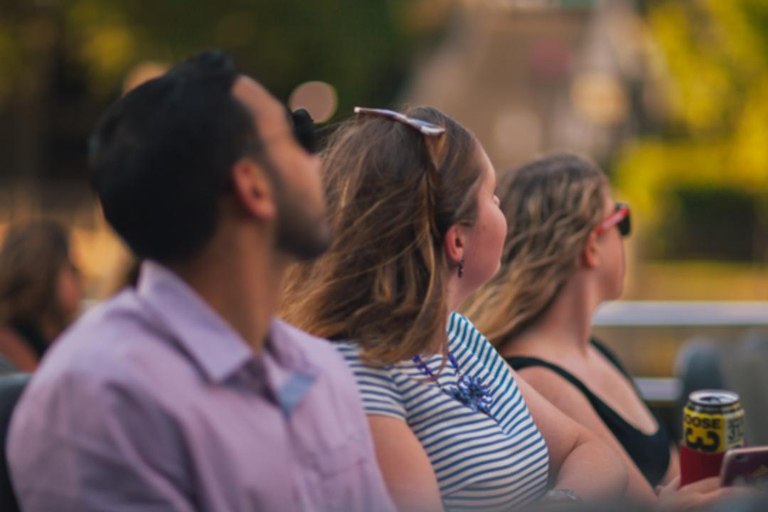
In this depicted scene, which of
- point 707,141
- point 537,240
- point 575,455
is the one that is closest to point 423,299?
point 575,455

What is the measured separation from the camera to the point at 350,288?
6.80 feet

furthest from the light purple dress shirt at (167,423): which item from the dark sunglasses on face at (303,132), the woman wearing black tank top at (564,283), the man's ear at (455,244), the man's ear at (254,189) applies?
the woman wearing black tank top at (564,283)

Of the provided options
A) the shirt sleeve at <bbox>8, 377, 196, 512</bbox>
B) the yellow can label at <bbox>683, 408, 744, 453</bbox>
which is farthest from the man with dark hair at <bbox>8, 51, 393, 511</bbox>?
the yellow can label at <bbox>683, 408, 744, 453</bbox>

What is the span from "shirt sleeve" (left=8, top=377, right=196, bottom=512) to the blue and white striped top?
61cm

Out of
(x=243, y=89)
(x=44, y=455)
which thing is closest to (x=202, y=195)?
(x=243, y=89)

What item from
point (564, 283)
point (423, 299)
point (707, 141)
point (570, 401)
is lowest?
point (707, 141)

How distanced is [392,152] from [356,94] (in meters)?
19.5

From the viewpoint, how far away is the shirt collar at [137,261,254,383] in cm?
146

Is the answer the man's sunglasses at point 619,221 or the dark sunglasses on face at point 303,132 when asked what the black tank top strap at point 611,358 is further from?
the dark sunglasses on face at point 303,132

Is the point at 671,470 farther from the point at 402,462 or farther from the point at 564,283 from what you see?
the point at 402,462

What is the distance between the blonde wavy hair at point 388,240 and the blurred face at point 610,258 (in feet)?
3.07

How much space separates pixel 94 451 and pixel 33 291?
346 centimetres

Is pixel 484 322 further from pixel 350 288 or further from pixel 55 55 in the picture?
pixel 55 55

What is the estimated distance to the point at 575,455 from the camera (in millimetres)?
2283
